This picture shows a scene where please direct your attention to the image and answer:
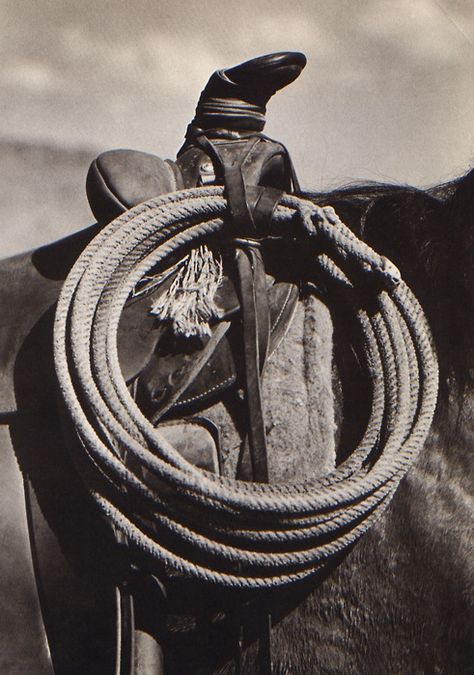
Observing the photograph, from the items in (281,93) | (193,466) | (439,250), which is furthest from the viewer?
(281,93)

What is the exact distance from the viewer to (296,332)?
935mm

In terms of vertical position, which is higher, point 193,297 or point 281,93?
point 281,93

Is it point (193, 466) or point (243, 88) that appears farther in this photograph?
point (243, 88)

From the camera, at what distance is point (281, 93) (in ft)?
11.2

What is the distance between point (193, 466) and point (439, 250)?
42 centimetres

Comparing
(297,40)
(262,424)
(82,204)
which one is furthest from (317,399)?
(82,204)

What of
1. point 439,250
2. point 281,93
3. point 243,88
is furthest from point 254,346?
point 281,93

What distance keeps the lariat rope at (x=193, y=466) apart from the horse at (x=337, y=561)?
47mm

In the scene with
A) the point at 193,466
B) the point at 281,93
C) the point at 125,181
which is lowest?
the point at 193,466

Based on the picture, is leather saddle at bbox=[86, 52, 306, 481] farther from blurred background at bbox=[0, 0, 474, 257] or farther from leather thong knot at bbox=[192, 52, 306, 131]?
blurred background at bbox=[0, 0, 474, 257]

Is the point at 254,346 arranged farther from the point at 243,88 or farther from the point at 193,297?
the point at 243,88

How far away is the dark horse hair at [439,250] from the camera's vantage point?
88cm

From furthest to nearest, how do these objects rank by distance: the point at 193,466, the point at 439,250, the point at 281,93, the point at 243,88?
the point at 281,93 < the point at 243,88 < the point at 439,250 < the point at 193,466

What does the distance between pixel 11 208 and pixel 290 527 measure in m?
3.24
